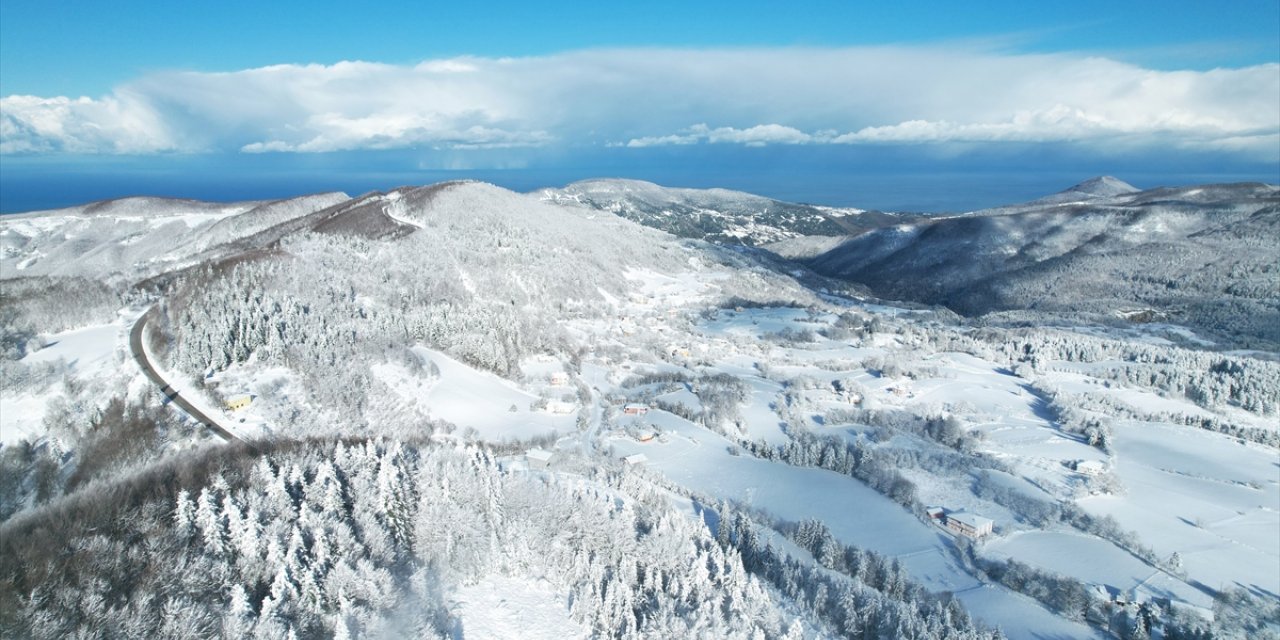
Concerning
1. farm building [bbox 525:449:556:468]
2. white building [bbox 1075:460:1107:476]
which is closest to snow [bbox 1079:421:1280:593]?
white building [bbox 1075:460:1107:476]

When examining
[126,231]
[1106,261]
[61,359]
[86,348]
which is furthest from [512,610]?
[1106,261]


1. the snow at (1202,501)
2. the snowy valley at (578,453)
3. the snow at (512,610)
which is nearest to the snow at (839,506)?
the snowy valley at (578,453)

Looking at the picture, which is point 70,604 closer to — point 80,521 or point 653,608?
point 80,521

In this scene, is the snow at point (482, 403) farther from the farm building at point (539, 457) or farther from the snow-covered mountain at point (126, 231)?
the snow-covered mountain at point (126, 231)

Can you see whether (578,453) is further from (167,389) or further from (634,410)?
(167,389)

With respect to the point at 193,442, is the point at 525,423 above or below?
below

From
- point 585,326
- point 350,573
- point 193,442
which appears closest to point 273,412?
point 193,442

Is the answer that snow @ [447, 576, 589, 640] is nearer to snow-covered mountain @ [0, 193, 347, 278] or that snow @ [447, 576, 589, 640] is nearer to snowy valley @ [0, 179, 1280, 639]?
snowy valley @ [0, 179, 1280, 639]
